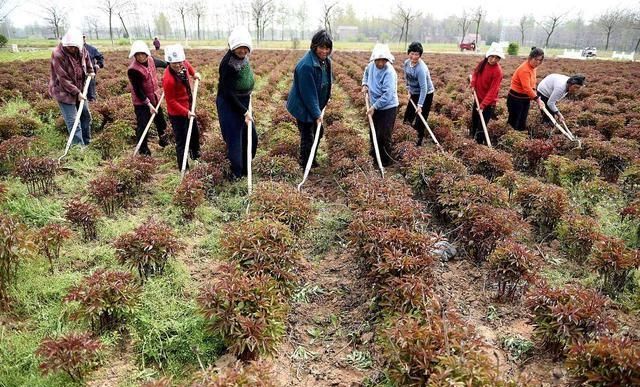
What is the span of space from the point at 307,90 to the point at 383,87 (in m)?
1.13

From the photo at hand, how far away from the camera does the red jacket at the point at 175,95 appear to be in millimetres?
5363

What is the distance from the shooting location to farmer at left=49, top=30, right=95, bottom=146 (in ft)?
19.6

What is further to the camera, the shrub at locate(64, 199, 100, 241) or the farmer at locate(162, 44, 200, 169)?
the farmer at locate(162, 44, 200, 169)

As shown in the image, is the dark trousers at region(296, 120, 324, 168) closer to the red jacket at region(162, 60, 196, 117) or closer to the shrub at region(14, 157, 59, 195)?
the red jacket at region(162, 60, 196, 117)

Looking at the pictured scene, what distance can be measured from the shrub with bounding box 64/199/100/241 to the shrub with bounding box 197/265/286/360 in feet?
6.62

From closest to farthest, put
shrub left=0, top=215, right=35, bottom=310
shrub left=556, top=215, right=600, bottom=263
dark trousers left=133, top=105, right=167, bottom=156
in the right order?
shrub left=0, top=215, right=35, bottom=310, shrub left=556, top=215, right=600, bottom=263, dark trousers left=133, top=105, right=167, bottom=156

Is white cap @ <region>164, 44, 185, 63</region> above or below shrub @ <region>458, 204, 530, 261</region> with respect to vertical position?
above

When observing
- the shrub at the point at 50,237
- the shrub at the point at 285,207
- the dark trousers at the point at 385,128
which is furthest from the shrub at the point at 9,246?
the dark trousers at the point at 385,128

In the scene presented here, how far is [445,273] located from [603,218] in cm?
241

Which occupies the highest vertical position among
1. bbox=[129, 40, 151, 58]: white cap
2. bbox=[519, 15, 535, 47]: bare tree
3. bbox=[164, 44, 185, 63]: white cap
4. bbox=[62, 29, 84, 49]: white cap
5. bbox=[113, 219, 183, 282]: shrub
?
bbox=[519, 15, 535, 47]: bare tree

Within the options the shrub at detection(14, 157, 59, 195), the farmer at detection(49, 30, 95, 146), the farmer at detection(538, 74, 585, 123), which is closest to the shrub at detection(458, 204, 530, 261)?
the farmer at detection(538, 74, 585, 123)

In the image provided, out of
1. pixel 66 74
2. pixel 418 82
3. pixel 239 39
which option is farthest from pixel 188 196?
pixel 418 82

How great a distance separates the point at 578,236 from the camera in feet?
13.0

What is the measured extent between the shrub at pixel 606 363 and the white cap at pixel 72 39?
6.54m
